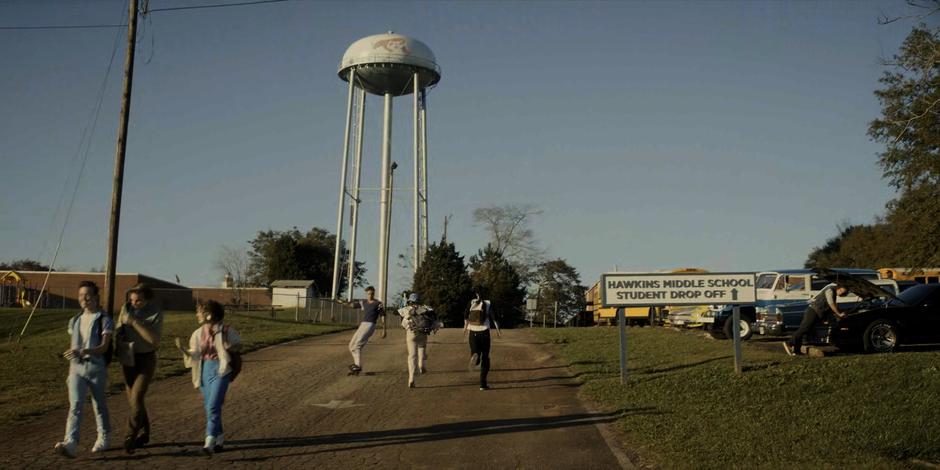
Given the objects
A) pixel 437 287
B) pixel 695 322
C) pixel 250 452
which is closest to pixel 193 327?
pixel 695 322

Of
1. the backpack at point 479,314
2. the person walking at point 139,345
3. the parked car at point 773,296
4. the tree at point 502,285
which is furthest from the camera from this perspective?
the tree at point 502,285

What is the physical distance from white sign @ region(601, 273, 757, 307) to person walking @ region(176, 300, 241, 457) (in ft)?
27.8

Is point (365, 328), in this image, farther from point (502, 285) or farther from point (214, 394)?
point (502, 285)

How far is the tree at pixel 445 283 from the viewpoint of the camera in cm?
6372

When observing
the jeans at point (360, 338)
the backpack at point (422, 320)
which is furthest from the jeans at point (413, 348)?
the jeans at point (360, 338)

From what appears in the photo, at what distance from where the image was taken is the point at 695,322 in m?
27.9

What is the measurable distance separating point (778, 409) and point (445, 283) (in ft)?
174

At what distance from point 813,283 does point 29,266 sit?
9226cm

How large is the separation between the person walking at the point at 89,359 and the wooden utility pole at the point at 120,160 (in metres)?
10.3

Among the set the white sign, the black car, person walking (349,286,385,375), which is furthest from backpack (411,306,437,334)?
the black car

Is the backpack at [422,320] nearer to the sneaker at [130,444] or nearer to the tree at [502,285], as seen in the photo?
the sneaker at [130,444]

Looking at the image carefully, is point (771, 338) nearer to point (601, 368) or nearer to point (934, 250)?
point (601, 368)

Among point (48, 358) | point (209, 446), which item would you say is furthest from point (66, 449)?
point (48, 358)

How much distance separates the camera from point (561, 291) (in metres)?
87.2
